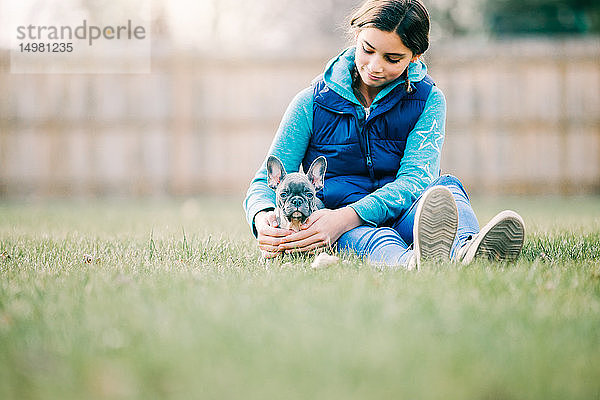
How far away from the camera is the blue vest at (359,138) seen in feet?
11.9

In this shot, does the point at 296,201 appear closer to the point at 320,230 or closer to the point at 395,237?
the point at 320,230

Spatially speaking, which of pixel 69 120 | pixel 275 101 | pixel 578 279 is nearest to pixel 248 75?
pixel 275 101

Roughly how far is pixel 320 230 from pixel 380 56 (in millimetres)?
981

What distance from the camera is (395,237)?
10.9 ft

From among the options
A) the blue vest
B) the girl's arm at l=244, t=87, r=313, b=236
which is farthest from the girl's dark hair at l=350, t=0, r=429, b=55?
the girl's arm at l=244, t=87, r=313, b=236

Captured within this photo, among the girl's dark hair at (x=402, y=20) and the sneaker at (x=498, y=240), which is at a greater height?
the girl's dark hair at (x=402, y=20)

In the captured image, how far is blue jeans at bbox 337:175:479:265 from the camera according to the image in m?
3.14

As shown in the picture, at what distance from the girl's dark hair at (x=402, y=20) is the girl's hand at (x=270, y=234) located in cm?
115

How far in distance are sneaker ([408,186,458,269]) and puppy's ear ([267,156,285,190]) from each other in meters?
0.81

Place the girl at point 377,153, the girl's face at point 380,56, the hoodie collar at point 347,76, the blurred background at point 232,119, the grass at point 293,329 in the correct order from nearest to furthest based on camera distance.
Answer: the grass at point 293,329, the girl at point 377,153, the girl's face at point 380,56, the hoodie collar at point 347,76, the blurred background at point 232,119

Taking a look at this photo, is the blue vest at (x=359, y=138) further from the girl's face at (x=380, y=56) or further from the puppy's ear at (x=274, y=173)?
the puppy's ear at (x=274, y=173)

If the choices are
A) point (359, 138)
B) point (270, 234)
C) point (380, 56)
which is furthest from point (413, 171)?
point (270, 234)

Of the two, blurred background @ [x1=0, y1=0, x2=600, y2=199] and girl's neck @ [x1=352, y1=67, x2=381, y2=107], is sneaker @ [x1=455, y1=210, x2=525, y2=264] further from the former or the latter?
blurred background @ [x1=0, y1=0, x2=600, y2=199]

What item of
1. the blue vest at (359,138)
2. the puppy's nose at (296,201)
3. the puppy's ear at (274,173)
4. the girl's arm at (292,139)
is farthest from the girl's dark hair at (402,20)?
the puppy's nose at (296,201)
